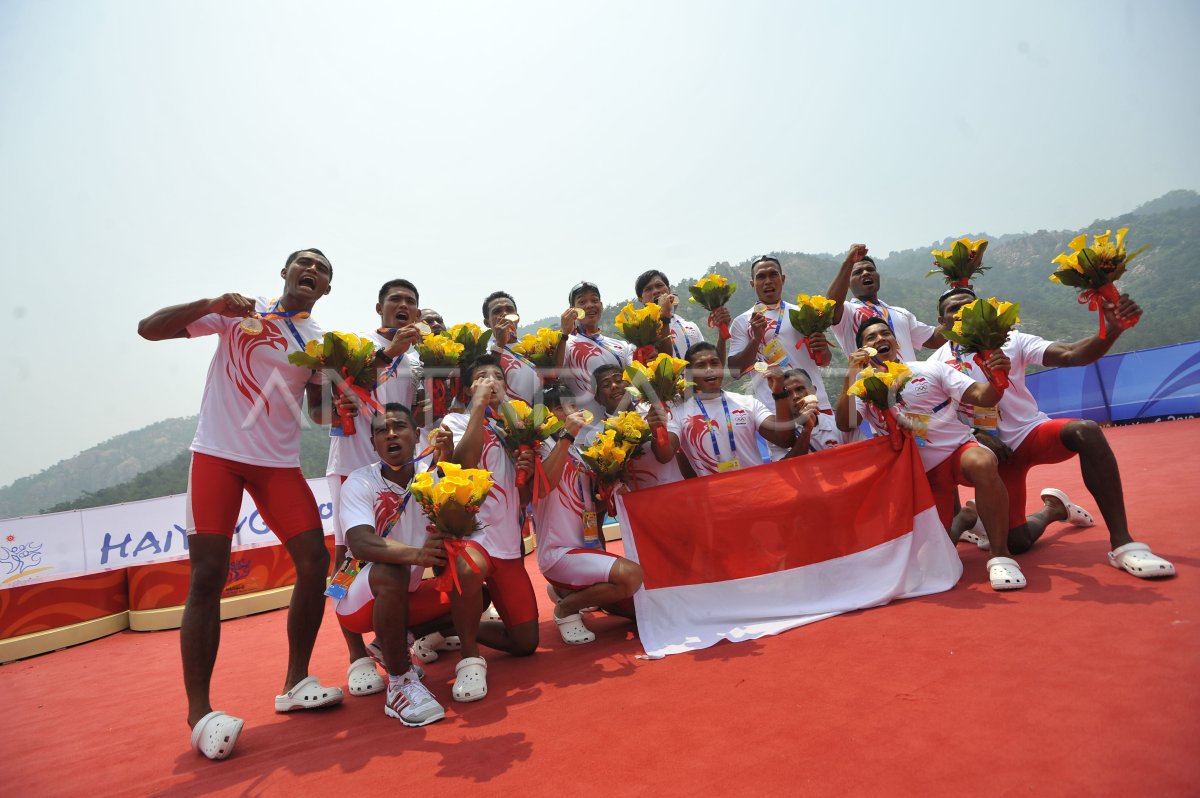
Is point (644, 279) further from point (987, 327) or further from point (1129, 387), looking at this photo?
point (1129, 387)

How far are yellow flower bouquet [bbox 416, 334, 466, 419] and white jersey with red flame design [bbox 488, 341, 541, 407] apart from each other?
0.55m

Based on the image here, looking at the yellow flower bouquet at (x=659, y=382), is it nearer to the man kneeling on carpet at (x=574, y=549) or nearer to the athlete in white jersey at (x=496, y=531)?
the man kneeling on carpet at (x=574, y=549)

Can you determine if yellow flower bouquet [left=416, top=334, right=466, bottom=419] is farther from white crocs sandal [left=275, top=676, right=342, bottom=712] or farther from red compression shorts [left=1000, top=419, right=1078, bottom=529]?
red compression shorts [left=1000, top=419, right=1078, bottom=529]

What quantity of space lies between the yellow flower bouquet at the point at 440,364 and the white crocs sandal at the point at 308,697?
7.45 ft

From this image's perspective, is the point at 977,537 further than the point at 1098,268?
Yes

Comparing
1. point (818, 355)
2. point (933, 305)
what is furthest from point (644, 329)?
point (933, 305)

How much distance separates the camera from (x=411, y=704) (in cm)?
359

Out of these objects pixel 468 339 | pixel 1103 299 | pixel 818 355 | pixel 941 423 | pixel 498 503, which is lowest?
pixel 498 503

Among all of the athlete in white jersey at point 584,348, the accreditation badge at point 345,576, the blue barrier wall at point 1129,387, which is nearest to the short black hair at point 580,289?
the athlete in white jersey at point 584,348

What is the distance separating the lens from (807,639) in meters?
4.14

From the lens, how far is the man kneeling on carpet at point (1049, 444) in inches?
170

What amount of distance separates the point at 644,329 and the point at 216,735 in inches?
170

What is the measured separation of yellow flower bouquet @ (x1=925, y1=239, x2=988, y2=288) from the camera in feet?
19.8

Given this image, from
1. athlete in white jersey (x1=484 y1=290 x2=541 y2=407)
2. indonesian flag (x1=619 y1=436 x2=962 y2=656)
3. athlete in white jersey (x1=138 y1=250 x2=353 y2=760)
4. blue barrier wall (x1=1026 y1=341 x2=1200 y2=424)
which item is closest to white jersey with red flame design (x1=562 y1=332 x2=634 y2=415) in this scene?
athlete in white jersey (x1=484 y1=290 x2=541 y2=407)
